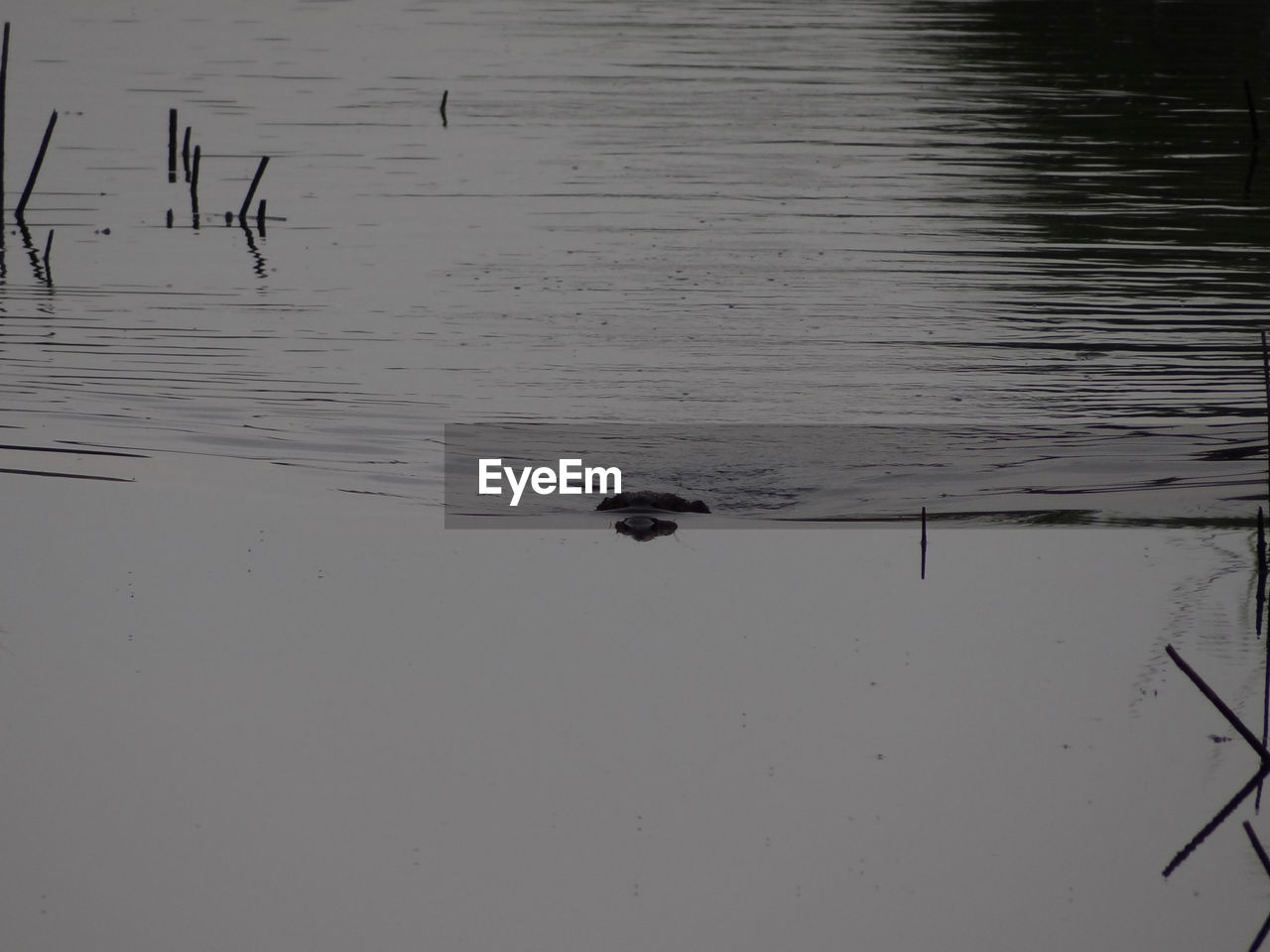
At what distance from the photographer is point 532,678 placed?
8.72m

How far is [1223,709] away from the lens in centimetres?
721

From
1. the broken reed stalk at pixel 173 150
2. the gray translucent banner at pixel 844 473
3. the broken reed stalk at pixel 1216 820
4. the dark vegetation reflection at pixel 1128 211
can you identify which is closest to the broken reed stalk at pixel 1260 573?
the gray translucent banner at pixel 844 473

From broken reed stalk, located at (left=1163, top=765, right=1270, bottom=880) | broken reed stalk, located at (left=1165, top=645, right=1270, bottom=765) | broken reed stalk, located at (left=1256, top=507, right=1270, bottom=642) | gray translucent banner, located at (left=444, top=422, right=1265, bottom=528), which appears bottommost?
broken reed stalk, located at (left=1163, top=765, right=1270, bottom=880)

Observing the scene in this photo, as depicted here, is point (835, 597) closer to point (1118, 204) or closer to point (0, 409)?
point (0, 409)

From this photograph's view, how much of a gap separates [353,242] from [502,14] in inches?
1064

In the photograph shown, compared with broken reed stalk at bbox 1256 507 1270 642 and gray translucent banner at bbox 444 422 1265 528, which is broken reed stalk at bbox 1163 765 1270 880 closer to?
broken reed stalk at bbox 1256 507 1270 642

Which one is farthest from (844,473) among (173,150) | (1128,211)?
(173,150)

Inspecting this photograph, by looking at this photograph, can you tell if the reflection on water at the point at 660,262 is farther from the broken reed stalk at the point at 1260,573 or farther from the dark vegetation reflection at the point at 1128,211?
the broken reed stalk at the point at 1260,573

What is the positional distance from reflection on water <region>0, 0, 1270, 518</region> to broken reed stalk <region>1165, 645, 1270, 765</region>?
3787 millimetres

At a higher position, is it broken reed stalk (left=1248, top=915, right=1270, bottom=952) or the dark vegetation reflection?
the dark vegetation reflection

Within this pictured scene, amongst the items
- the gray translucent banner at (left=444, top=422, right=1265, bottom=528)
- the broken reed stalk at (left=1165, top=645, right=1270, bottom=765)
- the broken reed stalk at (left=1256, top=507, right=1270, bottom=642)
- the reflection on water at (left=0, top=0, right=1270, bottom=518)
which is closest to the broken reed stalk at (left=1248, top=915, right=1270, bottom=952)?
the broken reed stalk at (left=1165, top=645, right=1270, bottom=765)

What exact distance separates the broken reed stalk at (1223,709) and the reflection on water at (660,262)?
3.79m

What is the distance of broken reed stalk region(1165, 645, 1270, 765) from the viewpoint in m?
7.16

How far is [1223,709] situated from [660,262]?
39.2ft
